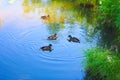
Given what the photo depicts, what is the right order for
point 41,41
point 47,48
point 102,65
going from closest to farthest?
point 102,65
point 47,48
point 41,41

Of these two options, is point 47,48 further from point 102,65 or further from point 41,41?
point 102,65

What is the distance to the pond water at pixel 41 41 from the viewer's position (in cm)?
1131

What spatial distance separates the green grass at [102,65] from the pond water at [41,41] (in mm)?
619

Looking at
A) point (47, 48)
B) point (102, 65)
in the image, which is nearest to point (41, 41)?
point (47, 48)

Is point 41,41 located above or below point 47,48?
above

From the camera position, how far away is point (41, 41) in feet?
45.8

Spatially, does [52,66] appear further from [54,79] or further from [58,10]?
[58,10]

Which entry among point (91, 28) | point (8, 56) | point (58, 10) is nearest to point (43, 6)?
point (58, 10)

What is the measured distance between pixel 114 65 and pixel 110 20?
5453 millimetres

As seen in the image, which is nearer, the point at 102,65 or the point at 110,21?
the point at 102,65

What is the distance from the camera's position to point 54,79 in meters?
10.8

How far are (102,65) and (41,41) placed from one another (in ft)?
14.8

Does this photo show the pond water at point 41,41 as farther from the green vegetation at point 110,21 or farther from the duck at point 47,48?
the green vegetation at point 110,21

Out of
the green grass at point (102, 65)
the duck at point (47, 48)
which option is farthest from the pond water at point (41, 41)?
the green grass at point (102, 65)
